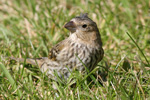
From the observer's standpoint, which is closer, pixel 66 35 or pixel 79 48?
pixel 79 48

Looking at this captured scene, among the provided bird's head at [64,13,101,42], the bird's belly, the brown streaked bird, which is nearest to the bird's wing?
the brown streaked bird

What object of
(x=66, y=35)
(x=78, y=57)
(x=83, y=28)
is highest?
(x=83, y=28)

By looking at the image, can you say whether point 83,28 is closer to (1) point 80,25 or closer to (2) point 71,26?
(1) point 80,25

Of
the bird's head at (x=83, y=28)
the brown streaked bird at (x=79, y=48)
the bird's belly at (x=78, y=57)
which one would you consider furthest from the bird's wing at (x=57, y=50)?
the bird's head at (x=83, y=28)

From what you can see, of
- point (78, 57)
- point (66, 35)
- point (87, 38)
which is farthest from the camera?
point (66, 35)

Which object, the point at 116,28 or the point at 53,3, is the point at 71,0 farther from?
the point at 116,28

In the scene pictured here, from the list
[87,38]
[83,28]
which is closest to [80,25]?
[83,28]
